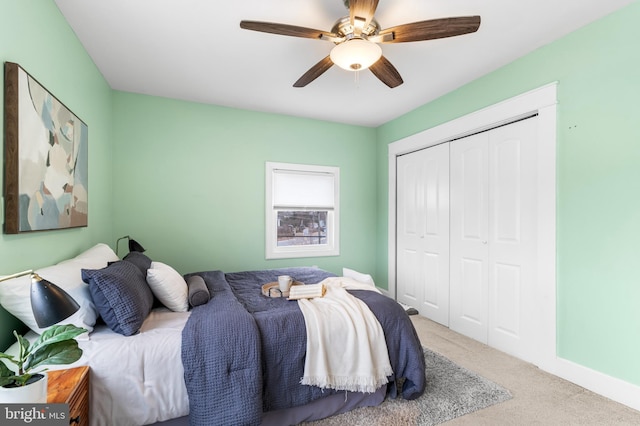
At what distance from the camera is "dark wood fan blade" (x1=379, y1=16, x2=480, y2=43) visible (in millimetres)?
1742

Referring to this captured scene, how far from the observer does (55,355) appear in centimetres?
101

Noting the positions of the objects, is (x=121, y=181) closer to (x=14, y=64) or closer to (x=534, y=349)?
(x=14, y=64)

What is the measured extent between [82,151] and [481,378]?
3483 mm

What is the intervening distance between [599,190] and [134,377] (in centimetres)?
311

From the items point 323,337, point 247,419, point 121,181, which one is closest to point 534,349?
point 323,337

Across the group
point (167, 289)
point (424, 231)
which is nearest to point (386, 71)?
point (424, 231)

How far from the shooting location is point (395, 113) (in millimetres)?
4055

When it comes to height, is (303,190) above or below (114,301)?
above

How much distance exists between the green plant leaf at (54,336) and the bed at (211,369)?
496mm

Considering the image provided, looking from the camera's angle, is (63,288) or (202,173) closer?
(63,288)

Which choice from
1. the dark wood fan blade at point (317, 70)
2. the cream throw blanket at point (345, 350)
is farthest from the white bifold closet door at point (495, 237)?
the dark wood fan blade at point (317, 70)

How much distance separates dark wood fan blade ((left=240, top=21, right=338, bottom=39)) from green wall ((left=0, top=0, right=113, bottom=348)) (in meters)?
1.12

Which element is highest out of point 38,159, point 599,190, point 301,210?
point 38,159

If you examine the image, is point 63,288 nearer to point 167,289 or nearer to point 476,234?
point 167,289
